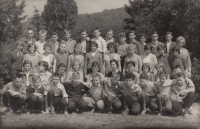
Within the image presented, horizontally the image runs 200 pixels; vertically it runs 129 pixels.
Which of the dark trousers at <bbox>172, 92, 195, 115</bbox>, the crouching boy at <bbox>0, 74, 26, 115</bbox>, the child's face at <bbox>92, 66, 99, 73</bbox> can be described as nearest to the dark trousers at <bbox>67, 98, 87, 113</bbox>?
the child's face at <bbox>92, 66, 99, 73</bbox>

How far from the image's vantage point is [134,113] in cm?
580

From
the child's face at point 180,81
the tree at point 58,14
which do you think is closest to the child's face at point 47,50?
the child's face at point 180,81

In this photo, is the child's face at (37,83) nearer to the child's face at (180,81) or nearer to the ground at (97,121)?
the ground at (97,121)

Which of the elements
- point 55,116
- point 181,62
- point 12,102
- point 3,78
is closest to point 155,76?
point 181,62

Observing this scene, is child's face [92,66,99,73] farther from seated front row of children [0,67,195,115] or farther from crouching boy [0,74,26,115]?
crouching boy [0,74,26,115]

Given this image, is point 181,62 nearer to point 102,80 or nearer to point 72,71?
point 102,80

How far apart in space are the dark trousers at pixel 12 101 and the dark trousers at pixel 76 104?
103cm

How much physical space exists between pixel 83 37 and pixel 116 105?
240 centimetres

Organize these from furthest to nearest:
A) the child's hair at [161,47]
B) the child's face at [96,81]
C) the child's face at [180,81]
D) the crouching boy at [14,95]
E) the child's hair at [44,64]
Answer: the child's hair at [161,47]
the child's hair at [44,64]
the child's face at [96,81]
the child's face at [180,81]
the crouching boy at [14,95]

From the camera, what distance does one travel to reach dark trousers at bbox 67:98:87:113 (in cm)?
595

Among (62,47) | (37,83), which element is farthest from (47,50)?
(37,83)

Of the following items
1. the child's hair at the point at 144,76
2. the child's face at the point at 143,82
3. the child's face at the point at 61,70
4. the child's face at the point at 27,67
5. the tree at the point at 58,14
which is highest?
the tree at the point at 58,14

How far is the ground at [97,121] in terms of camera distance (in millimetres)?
4996

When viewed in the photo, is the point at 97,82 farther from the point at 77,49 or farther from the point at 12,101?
the point at 12,101
